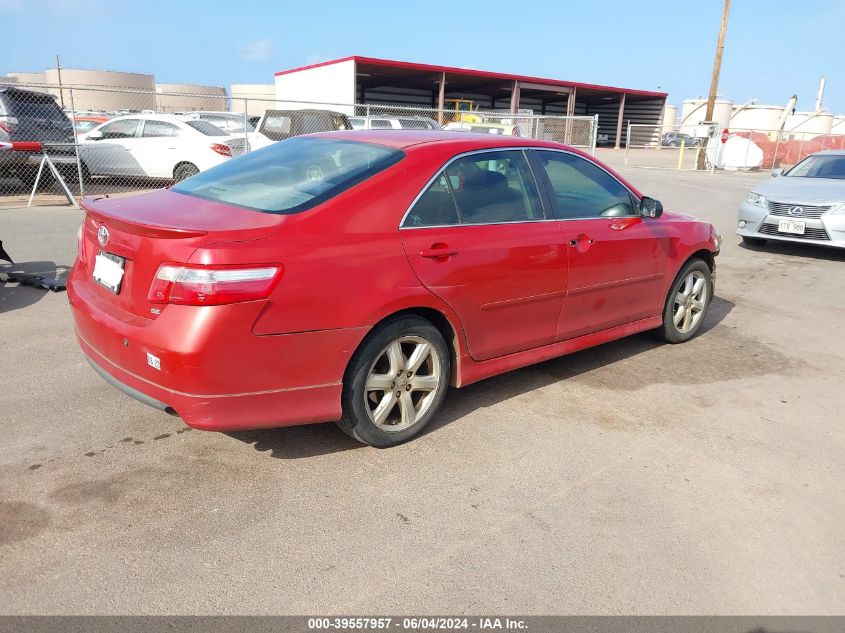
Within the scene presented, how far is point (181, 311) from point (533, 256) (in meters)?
2.04

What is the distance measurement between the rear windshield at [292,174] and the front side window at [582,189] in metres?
1.19

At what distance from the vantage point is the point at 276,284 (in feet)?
9.64

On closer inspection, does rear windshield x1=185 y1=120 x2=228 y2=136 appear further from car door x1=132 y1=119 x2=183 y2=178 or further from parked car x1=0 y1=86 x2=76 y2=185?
parked car x1=0 y1=86 x2=76 y2=185

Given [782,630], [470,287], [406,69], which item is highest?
[406,69]

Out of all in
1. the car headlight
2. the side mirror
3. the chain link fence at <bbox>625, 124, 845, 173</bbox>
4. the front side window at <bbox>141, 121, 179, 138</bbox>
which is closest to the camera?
the side mirror

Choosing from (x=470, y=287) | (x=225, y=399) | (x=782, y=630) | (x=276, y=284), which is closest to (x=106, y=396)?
(x=225, y=399)

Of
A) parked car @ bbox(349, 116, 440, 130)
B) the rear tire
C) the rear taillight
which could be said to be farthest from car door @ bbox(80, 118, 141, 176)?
parked car @ bbox(349, 116, 440, 130)

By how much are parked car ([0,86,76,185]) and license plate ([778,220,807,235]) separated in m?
11.9

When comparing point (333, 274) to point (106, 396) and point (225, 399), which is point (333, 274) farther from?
point (106, 396)

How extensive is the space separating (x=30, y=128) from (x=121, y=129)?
79.9 inches

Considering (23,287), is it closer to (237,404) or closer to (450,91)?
(237,404)

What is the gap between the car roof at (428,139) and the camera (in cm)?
388

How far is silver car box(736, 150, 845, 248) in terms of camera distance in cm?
918

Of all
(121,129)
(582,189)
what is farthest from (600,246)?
(121,129)
